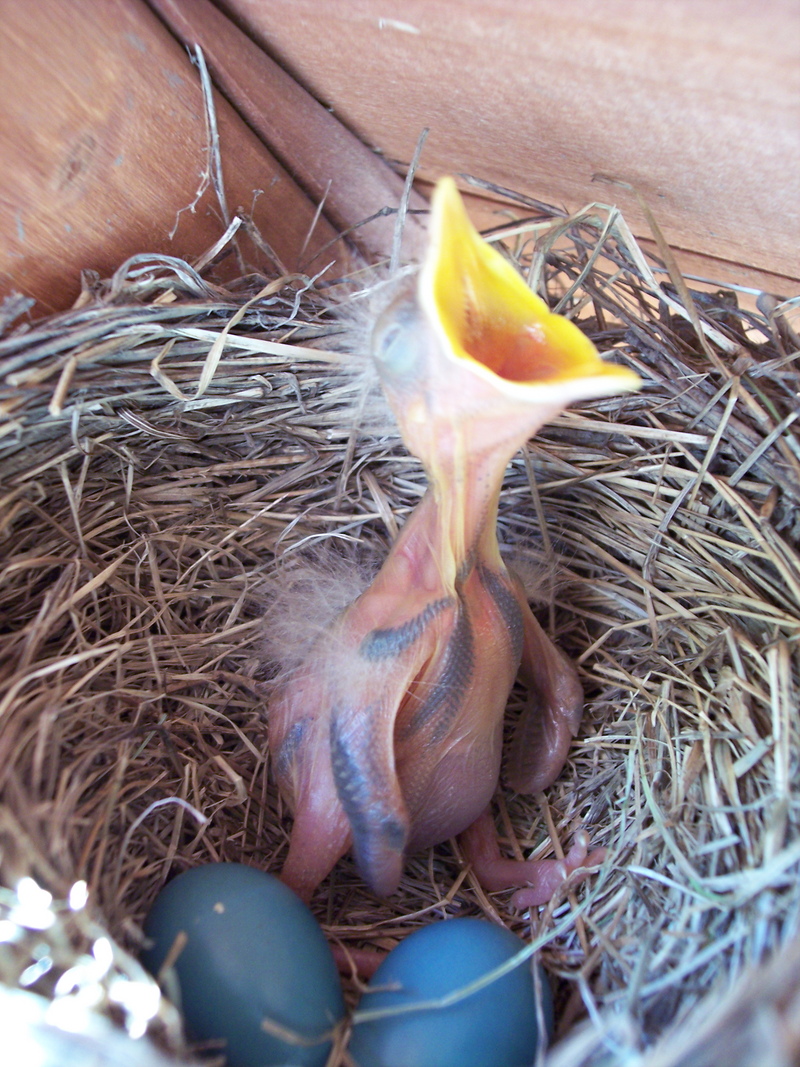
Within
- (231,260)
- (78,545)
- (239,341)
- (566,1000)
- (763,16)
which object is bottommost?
(566,1000)

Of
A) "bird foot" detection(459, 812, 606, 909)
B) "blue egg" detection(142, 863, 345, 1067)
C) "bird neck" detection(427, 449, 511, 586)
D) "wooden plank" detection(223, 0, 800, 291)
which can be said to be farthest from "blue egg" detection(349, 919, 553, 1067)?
"wooden plank" detection(223, 0, 800, 291)

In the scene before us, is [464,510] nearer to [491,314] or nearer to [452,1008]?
[491,314]

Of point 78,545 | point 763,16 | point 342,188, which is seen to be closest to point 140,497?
point 78,545

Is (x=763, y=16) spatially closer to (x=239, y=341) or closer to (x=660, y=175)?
(x=660, y=175)

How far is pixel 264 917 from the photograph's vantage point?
0.72 meters

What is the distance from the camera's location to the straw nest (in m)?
0.71

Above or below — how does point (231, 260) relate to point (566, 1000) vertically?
above

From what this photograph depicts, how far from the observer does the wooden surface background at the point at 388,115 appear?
2.10 ft

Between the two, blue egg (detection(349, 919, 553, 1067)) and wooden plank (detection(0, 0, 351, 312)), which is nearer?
blue egg (detection(349, 919, 553, 1067))

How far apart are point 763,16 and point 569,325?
27cm

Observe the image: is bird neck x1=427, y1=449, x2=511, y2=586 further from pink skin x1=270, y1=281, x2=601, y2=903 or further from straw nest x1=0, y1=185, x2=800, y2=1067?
straw nest x1=0, y1=185, x2=800, y2=1067

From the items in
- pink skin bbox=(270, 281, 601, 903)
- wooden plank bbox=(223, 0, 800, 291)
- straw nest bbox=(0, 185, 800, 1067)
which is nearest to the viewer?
wooden plank bbox=(223, 0, 800, 291)

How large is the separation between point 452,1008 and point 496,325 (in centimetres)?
61

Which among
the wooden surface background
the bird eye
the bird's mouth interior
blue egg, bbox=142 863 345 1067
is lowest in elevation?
blue egg, bbox=142 863 345 1067
